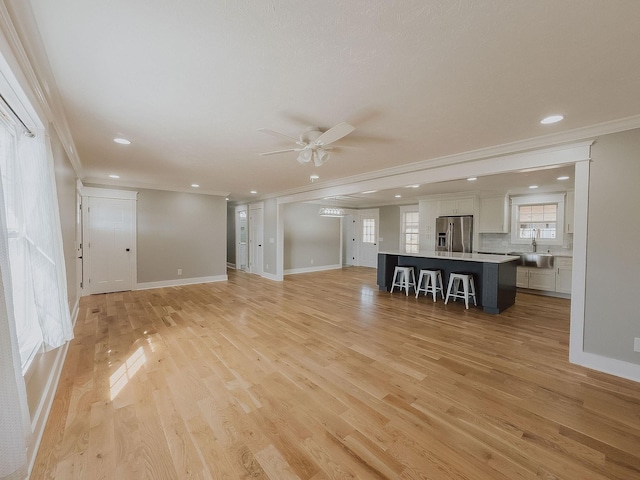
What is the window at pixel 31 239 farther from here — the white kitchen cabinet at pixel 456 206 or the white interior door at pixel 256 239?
the white kitchen cabinet at pixel 456 206

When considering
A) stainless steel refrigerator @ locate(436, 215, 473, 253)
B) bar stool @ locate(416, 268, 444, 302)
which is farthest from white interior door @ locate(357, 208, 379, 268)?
bar stool @ locate(416, 268, 444, 302)

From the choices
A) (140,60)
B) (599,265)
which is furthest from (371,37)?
(599,265)

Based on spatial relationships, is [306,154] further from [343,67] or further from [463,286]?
[463,286]

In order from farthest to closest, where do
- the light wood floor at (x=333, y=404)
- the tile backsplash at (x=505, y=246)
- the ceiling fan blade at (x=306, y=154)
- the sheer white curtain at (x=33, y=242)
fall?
the tile backsplash at (x=505, y=246)
the ceiling fan blade at (x=306, y=154)
the sheer white curtain at (x=33, y=242)
the light wood floor at (x=333, y=404)

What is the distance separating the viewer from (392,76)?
1.86 meters

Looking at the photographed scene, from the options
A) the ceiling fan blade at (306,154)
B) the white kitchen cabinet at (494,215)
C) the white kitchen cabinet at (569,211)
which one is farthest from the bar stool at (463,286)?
the ceiling fan blade at (306,154)

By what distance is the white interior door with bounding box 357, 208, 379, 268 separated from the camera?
988 centimetres

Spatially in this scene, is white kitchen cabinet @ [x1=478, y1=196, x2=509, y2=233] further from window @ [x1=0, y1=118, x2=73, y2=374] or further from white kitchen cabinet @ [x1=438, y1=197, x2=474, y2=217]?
window @ [x1=0, y1=118, x2=73, y2=374]

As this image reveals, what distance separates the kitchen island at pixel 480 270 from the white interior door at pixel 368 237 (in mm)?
3511

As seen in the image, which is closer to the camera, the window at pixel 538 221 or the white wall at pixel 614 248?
the white wall at pixel 614 248

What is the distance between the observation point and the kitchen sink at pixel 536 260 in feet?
19.1

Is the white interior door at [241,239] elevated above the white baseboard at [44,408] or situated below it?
above

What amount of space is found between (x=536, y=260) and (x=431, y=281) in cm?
255

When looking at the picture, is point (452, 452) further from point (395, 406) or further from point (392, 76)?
point (392, 76)
